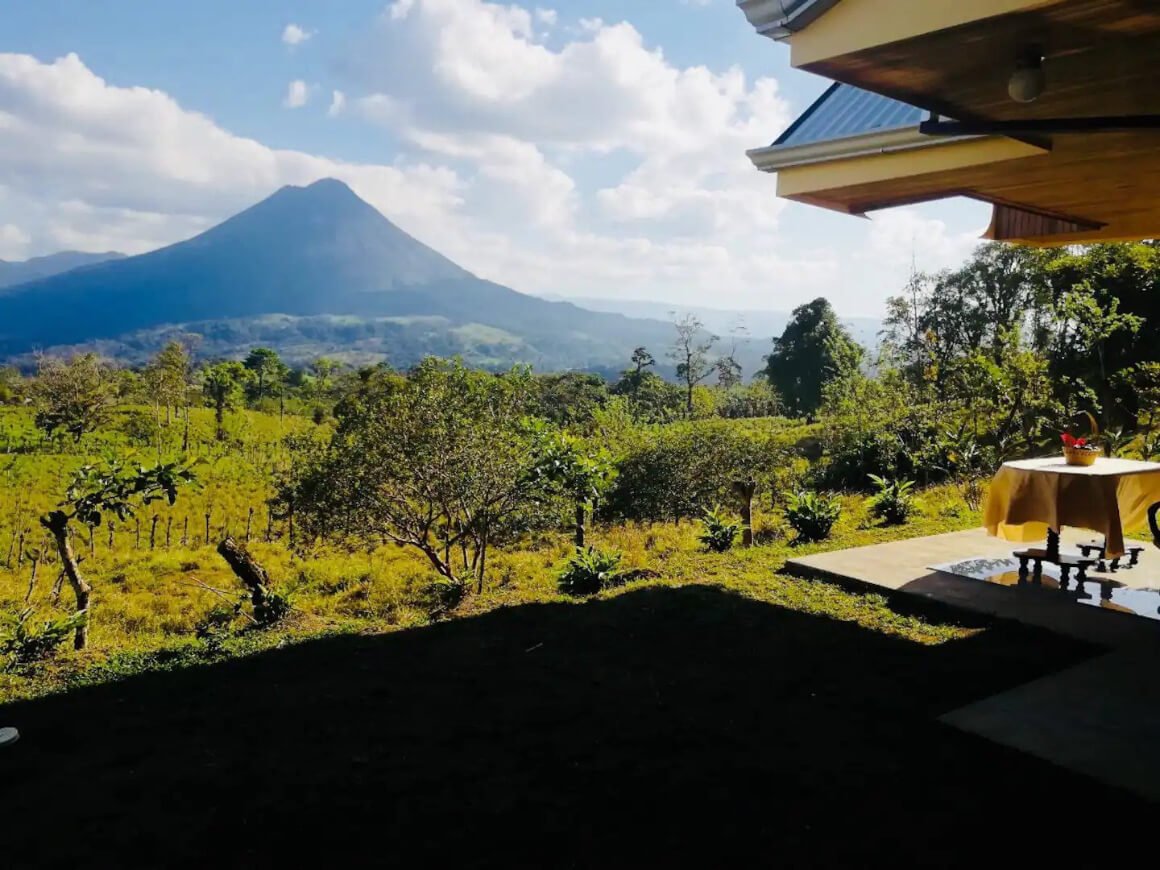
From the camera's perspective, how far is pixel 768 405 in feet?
104

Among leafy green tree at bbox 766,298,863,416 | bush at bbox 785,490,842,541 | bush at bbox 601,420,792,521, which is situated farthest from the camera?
leafy green tree at bbox 766,298,863,416

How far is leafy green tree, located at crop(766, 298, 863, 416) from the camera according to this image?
36.1m

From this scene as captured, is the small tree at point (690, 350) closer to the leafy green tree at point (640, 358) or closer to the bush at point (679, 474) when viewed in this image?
the leafy green tree at point (640, 358)

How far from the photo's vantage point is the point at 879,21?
8.98 feet

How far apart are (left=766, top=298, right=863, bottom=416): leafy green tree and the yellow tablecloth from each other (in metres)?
30.7

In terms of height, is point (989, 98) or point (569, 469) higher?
point (989, 98)

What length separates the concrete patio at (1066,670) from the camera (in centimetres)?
286

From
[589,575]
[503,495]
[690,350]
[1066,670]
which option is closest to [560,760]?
[1066,670]

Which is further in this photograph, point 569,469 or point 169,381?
point 169,381

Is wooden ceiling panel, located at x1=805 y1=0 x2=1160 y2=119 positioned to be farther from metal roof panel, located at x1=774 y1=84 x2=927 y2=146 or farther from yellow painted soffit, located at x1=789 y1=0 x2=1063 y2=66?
metal roof panel, located at x1=774 y1=84 x2=927 y2=146

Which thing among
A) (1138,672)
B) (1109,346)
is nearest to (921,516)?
(1138,672)

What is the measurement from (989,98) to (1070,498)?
2.88 meters

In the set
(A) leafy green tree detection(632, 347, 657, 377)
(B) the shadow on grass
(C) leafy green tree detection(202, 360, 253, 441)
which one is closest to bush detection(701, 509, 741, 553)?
(B) the shadow on grass

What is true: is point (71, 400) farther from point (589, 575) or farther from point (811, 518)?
point (811, 518)
